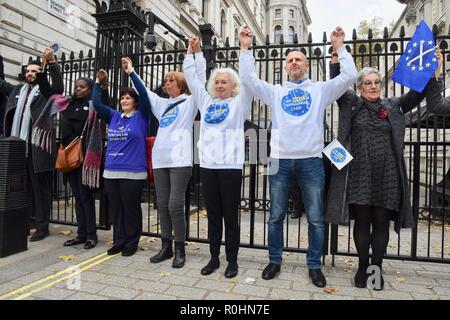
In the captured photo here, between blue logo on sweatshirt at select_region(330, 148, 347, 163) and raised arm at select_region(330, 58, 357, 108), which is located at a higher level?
raised arm at select_region(330, 58, 357, 108)

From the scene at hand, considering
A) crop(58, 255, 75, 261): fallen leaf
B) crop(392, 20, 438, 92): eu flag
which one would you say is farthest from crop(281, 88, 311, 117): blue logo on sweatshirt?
crop(58, 255, 75, 261): fallen leaf

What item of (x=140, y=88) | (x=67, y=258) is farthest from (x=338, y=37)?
(x=67, y=258)

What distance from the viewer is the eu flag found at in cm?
336

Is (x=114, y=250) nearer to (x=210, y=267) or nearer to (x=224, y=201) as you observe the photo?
(x=210, y=267)

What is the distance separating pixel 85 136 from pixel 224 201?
227 centimetres

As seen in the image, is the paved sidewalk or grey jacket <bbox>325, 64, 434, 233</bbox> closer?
the paved sidewalk

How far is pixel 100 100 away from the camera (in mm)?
4344

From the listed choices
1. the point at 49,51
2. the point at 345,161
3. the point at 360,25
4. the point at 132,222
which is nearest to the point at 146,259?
the point at 132,222

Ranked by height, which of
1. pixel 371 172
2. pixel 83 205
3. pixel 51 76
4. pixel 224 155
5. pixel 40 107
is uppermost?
pixel 51 76

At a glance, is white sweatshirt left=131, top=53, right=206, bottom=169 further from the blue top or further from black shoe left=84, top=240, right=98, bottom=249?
black shoe left=84, top=240, right=98, bottom=249

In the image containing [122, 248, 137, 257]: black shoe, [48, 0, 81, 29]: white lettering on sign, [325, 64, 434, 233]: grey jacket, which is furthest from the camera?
[48, 0, 81, 29]: white lettering on sign

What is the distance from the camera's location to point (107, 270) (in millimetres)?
3740
